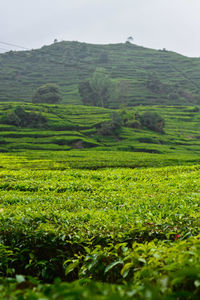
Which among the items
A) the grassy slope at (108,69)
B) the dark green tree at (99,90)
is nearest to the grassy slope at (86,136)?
the dark green tree at (99,90)

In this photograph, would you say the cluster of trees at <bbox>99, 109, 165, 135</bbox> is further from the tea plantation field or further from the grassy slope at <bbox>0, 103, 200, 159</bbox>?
the tea plantation field

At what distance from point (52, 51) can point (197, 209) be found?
182 m

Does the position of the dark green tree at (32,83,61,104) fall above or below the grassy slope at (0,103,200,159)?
above

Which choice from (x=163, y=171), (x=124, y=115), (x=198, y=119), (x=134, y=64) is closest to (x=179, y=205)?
(x=163, y=171)

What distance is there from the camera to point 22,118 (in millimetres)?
49062

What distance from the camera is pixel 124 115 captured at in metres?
54.3

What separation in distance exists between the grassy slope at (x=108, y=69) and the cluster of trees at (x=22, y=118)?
3163cm

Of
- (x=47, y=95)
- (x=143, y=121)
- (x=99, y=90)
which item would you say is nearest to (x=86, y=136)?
(x=143, y=121)

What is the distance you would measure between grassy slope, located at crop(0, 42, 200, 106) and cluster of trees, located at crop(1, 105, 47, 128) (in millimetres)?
31632

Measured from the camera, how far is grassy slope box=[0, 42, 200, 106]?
332 feet

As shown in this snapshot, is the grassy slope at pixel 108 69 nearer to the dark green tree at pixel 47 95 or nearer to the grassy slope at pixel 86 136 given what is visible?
the dark green tree at pixel 47 95

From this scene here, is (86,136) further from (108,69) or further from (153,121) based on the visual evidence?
(108,69)

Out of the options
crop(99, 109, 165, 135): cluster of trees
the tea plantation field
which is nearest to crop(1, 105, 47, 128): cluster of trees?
crop(99, 109, 165, 135): cluster of trees

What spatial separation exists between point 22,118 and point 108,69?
98225 millimetres
